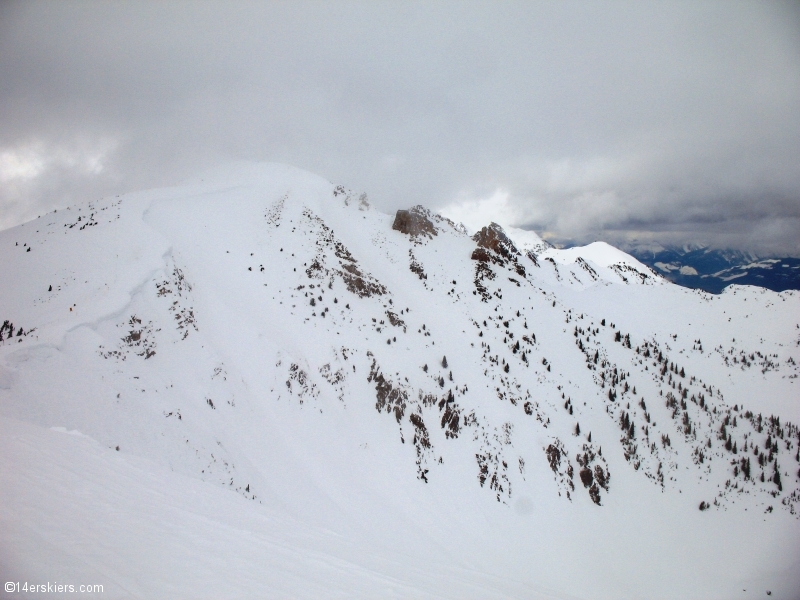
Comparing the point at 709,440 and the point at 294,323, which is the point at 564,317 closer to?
the point at 709,440

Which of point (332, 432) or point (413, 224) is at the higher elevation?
point (413, 224)

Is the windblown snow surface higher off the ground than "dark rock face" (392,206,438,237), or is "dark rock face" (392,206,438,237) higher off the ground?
"dark rock face" (392,206,438,237)

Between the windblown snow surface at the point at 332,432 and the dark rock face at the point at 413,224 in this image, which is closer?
the windblown snow surface at the point at 332,432

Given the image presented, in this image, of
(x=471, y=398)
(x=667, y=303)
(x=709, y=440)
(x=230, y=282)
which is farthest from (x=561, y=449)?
(x=667, y=303)

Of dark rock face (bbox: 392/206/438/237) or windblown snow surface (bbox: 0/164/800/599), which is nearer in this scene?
windblown snow surface (bbox: 0/164/800/599)
